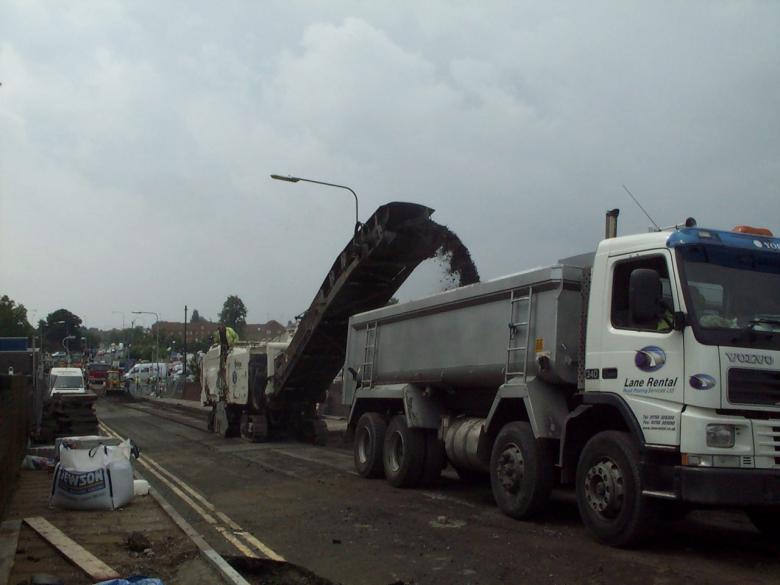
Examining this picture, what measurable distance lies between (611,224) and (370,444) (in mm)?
6099

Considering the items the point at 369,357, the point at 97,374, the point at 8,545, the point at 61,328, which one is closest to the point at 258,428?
the point at 369,357

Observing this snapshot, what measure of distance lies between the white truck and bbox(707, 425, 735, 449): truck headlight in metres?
0.01

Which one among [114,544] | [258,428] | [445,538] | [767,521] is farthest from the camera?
[258,428]

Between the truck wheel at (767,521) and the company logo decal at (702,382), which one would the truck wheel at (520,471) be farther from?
the company logo decal at (702,382)

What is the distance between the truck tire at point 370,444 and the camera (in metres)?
13.2

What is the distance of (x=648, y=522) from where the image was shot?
7.20 meters

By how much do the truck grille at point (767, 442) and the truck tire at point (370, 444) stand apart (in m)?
7.26

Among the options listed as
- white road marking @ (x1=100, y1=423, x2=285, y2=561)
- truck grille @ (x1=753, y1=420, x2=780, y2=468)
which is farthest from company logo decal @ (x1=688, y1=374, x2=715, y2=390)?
white road marking @ (x1=100, y1=423, x2=285, y2=561)

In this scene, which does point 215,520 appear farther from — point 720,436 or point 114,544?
point 720,436

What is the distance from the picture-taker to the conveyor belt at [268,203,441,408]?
1454 cm

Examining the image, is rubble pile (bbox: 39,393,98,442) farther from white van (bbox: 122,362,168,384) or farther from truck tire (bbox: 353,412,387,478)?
white van (bbox: 122,362,168,384)

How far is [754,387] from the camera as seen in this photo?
6.91 metres

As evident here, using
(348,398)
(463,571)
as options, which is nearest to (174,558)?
(463,571)

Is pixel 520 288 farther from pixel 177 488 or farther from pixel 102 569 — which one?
pixel 177 488
